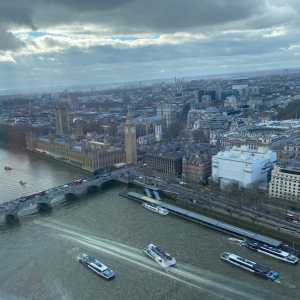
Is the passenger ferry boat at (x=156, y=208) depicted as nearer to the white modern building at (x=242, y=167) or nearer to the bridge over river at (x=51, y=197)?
the bridge over river at (x=51, y=197)

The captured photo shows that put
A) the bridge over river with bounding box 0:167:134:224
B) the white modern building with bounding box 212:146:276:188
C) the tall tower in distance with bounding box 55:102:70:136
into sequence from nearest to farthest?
the bridge over river with bounding box 0:167:134:224 < the white modern building with bounding box 212:146:276:188 < the tall tower in distance with bounding box 55:102:70:136

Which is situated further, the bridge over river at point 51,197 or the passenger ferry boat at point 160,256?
the bridge over river at point 51,197

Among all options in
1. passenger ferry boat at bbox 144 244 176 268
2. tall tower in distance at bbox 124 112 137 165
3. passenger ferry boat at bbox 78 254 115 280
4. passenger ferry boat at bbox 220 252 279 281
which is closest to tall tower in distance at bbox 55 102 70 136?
tall tower in distance at bbox 124 112 137 165

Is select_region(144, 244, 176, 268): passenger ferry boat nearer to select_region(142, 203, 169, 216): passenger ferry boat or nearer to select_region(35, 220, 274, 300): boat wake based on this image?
select_region(35, 220, 274, 300): boat wake

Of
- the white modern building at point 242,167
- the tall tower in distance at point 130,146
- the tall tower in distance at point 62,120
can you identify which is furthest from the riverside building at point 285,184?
the tall tower in distance at point 62,120

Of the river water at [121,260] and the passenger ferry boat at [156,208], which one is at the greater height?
the passenger ferry boat at [156,208]

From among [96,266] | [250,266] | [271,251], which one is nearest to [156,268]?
[96,266]

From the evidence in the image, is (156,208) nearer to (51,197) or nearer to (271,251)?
(51,197)
